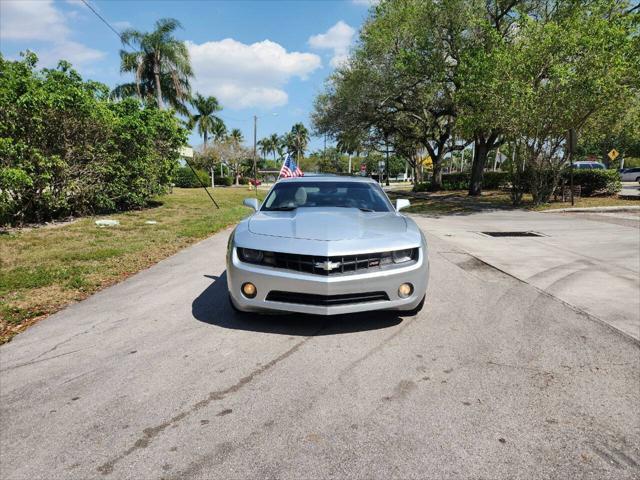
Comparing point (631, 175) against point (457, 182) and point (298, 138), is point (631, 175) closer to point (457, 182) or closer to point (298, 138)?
point (457, 182)

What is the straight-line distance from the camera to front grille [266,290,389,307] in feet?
11.6

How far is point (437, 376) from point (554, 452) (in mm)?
928

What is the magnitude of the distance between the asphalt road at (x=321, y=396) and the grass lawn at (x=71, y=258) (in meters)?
0.58

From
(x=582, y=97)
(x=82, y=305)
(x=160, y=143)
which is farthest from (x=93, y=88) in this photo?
(x=582, y=97)

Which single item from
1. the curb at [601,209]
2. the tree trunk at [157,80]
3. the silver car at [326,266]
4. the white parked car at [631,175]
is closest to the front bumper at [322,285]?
the silver car at [326,266]

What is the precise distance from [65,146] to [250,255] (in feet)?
33.3

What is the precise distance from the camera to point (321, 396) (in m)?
2.79

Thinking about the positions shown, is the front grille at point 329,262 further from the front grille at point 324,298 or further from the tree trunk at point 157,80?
the tree trunk at point 157,80

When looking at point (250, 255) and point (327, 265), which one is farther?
point (250, 255)

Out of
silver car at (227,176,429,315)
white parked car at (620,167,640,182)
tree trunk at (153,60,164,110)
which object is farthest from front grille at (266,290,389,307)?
white parked car at (620,167,640,182)

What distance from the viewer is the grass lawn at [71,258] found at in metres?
4.89

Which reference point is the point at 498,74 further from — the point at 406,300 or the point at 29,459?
the point at 29,459

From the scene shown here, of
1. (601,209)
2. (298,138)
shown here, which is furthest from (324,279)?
(298,138)

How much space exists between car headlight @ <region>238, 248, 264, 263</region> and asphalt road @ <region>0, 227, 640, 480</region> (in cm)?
71
